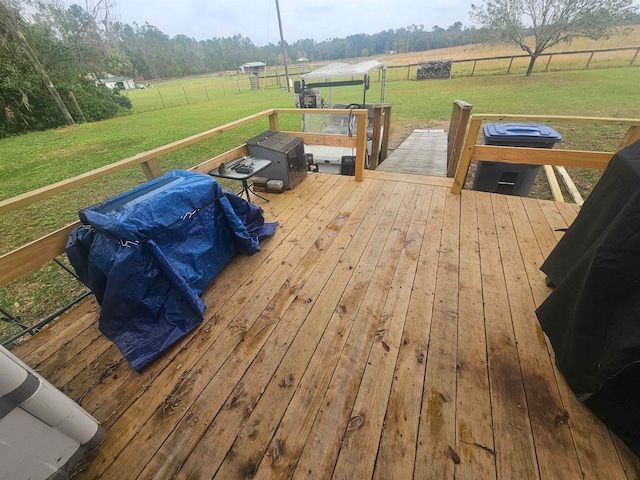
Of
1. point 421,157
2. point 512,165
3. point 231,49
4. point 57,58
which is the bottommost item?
point 421,157

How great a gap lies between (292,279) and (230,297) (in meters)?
0.44

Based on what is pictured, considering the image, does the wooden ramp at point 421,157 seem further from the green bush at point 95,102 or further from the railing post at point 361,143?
the green bush at point 95,102

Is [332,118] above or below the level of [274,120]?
below

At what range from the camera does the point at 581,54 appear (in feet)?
56.1

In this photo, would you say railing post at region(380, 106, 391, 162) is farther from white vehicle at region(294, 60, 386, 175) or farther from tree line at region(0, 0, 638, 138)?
tree line at region(0, 0, 638, 138)

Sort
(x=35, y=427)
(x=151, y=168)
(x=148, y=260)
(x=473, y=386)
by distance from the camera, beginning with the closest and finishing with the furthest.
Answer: (x=35, y=427), (x=473, y=386), (x=148, y=260), (x=151, y=168)

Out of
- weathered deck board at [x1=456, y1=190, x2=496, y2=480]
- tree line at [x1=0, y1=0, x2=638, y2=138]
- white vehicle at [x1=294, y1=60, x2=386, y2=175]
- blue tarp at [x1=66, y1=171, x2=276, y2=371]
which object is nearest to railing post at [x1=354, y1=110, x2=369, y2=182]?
white vehicle at [x1=294, y1=60, x2=386, y2=175]

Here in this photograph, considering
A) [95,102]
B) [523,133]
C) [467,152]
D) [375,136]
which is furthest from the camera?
[95,102]

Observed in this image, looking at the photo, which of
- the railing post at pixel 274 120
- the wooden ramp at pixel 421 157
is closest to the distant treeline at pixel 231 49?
the wooden ramp at pixel 421 157

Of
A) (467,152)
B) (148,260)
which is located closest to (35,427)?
(148,260)

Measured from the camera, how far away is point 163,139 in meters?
8.02

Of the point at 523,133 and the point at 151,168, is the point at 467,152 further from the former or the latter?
the point at 151,168

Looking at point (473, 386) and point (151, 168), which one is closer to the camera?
point (473, 386)

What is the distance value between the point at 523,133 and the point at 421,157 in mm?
2064
